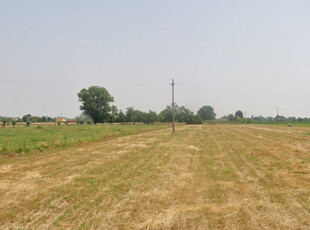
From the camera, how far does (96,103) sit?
89.7 m

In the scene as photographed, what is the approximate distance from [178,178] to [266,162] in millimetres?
5563

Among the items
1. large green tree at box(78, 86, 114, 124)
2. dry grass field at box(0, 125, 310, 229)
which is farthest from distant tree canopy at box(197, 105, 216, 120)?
dry grass field at box(0, 125, 310, 229)

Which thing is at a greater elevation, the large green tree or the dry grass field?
the large green tree

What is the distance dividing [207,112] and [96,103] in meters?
124

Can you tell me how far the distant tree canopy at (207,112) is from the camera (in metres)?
190

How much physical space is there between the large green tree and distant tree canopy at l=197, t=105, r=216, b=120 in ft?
383

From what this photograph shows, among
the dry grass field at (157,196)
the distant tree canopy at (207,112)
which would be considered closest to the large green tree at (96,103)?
the dry grass field at (157,196)

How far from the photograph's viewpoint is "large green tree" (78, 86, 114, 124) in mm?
88438

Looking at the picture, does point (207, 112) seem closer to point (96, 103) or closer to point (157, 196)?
point (96, 103)

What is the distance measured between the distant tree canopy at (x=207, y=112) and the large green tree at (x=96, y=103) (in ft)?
383

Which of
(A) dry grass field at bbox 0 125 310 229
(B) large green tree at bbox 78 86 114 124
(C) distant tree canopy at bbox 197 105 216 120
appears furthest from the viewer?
(C) distant tree canopy at bbox 197 105 216 120

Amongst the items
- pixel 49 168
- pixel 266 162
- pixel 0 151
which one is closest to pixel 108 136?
pixel 0 151

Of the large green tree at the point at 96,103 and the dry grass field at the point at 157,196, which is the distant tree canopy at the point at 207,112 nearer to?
the large green tree at the point at 96,103

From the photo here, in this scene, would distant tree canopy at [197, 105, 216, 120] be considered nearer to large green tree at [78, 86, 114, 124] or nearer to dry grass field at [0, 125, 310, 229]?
large green tree at [78, 86, 114, 124]
